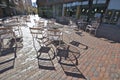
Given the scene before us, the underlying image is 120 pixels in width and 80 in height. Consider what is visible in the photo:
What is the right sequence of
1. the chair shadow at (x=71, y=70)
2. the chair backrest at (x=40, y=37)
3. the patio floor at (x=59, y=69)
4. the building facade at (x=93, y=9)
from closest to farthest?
the patio floor at (x=59, y=69)
the chair shadow at (x=71, y=70)
the chair backrest at (x=40, y=37)
the building facade at (x=93, y=9)

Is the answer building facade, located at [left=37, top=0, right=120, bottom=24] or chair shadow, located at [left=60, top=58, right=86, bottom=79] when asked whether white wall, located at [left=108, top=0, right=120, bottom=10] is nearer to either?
building facade, located at [left=37, top=0, right=120, bottom=24]

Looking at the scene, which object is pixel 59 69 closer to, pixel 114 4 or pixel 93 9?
pixel 93 9

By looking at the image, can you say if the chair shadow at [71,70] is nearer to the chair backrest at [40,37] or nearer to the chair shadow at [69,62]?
the chair shadow at [69,62]

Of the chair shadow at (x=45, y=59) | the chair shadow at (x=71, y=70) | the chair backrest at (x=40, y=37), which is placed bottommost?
the chair shadow at (x=71, y=70)

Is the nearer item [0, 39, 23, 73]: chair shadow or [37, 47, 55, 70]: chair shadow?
[0, 39, 23, 73]: chair shadow

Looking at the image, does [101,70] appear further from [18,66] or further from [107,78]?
[18,66]

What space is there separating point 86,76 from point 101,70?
2.23ft

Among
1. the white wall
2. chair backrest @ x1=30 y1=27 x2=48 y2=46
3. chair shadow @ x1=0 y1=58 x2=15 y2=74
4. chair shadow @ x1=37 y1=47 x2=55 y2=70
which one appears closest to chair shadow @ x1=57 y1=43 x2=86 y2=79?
chair shadow @ x1=37 y1=47 x2=55 y2=70

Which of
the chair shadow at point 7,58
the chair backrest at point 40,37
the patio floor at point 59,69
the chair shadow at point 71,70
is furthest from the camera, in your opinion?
the chair backrest at point 40,37

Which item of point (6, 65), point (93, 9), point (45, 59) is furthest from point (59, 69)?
point (93, 9)

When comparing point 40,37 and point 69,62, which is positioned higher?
point 40,37

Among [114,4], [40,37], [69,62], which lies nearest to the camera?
[69,62]

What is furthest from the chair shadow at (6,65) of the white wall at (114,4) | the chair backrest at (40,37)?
the white wall at (114,4)

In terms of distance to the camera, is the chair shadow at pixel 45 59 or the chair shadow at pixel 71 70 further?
the chair shadow at pixel 45 59
